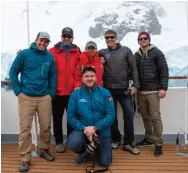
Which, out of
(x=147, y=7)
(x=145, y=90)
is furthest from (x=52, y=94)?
(x=147, y=7)

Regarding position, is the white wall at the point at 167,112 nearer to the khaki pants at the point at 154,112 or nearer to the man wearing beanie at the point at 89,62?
the khaki pants at the point at 154,112

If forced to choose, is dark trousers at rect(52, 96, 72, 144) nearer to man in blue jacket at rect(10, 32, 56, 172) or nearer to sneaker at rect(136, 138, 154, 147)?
man in blue jacket at rect(10, 32, 56, 172)

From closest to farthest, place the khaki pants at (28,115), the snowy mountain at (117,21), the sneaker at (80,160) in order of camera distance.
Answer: the khaki pants at (28,115), the sneaker at (80,160), the snowy mountain at (117,21)

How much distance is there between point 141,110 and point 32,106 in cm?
146

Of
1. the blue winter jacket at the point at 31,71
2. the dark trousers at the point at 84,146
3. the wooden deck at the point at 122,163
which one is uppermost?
the blue winter jacket at the point at 31,71

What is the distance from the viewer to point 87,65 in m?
2.73

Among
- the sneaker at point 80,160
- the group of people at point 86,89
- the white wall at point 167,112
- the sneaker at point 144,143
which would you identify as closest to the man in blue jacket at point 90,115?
the group of people at point 86,89

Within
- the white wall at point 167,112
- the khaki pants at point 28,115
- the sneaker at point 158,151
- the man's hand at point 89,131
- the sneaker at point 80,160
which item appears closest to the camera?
the man's hand at point 89,131

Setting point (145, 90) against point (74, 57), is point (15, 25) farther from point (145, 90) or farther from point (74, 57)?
point (145, 90)

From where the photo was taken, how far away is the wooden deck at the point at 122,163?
2.45 meters

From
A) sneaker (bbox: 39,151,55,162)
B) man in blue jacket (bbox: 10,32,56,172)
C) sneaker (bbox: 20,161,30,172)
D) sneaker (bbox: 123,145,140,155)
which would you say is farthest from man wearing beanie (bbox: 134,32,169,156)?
sneaker (bbox: 20,161,30,172)

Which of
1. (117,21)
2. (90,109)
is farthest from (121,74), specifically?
(117,21)

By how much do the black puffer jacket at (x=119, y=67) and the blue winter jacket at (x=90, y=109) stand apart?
1.23 ft

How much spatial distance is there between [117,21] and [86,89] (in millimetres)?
2666
